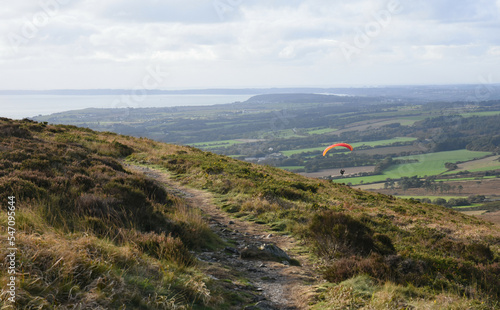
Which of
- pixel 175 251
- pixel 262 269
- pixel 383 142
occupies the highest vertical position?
pixel 175 251

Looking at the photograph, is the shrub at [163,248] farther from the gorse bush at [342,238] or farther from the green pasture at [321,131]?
the green pasture at [321,131]

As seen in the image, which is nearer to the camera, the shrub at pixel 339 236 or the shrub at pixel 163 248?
the shrub at pixel 163 248

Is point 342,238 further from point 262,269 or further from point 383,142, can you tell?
point 383,142

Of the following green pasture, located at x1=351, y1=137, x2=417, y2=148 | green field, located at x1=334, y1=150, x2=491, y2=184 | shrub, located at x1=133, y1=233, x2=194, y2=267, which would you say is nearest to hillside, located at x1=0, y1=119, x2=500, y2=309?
shrub, located at x1=133, y1=233, x2=194, y2=267

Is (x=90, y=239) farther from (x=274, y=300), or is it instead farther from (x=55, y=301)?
(x=274, y=300)

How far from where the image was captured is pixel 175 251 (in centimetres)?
660

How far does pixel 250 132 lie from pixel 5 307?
556ft

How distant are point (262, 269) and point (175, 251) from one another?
2.12 metres

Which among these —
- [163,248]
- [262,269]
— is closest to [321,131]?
[262,269]

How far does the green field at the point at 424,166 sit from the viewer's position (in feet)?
263

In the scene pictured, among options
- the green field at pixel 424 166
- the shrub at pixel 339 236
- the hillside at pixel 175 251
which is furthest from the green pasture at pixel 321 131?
the shrub at pixel 339 236

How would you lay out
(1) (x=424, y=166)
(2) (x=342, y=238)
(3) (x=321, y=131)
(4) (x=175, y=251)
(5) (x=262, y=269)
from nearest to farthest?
1. (4) (x=175, y=251)
2. (5) (x=262, y=269)
3. (2) (x=342, y=238)
4. (1) (x=424, y=166)
5. (3) (x=321, y=131)

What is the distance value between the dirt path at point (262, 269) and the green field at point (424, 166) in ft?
199

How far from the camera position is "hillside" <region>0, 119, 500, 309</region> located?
461cm
